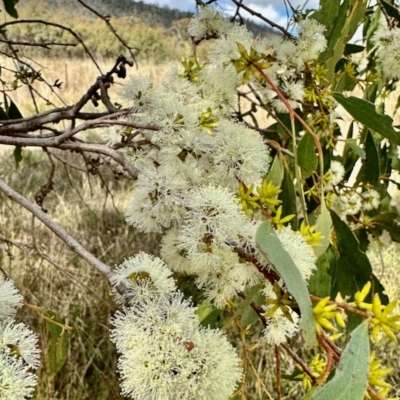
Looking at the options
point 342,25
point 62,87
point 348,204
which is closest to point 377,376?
point 342,25

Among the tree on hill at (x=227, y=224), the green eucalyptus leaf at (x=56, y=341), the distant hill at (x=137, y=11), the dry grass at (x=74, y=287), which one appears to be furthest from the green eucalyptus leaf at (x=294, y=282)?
the distant hill at (x=137, y=11)

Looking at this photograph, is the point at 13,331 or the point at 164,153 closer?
the point at 13,331

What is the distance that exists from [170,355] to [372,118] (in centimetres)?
38

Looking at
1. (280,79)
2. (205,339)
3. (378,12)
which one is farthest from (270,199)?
(378,12)

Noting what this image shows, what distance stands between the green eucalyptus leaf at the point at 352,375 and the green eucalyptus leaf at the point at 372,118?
33cm

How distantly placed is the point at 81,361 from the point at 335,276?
916 millimetres

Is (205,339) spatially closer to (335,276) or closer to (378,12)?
(335,276)

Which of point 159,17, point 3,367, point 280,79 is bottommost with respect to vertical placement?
point 159,17

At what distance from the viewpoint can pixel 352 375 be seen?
0.34 m

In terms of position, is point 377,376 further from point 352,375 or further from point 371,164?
point 371,164

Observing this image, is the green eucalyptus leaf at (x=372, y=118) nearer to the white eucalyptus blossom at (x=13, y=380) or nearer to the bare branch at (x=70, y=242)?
the bare branch at (x=70, y=242)

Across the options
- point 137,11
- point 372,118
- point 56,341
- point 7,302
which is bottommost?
point 137,11

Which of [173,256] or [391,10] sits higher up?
[391,10]

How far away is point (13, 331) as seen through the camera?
14.8 inches
